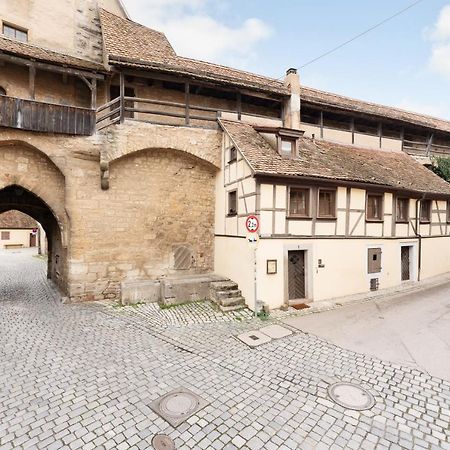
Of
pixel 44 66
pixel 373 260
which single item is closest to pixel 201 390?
pixel 373 260

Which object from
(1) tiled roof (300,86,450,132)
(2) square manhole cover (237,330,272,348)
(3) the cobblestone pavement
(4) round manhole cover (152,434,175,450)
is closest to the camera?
(4) round manhole cover (152,434,175,450)

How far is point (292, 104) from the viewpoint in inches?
537

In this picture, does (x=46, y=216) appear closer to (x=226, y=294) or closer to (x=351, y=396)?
(x=226, y=294)

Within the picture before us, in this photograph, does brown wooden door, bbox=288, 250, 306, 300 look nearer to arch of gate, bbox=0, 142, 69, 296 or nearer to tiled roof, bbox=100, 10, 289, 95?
tiled roof, bbox=100, 10, 289, 95

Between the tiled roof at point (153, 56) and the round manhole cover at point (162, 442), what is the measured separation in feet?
35.5

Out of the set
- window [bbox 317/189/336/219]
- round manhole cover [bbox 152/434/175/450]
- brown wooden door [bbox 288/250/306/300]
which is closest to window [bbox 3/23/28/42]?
window [bbox 317/189/336/219]

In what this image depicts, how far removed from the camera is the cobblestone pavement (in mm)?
3996

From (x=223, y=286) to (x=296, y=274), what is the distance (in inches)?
99.3

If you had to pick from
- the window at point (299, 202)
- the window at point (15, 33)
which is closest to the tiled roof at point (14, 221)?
the window at point (15, 33)

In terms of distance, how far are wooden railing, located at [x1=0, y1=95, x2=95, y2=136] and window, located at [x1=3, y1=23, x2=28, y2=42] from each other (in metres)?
4.55

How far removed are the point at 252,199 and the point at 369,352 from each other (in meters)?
5.33

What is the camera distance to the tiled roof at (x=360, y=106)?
563 inches

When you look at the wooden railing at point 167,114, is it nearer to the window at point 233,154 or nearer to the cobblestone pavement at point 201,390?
the window at point 233,154

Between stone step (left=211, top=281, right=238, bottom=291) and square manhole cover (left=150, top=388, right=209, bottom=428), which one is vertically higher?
Result: stone step (left=211, top=281, right=238, bottom=291)
